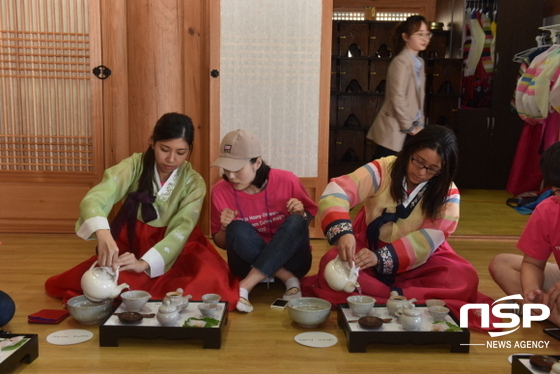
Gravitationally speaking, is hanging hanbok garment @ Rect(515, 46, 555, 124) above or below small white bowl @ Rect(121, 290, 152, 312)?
above

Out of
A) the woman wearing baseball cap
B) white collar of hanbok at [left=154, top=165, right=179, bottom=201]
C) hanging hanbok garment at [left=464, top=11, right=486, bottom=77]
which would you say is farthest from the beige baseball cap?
hanging hanbok garment at [left=464, top=11, right=486, bottom=77]

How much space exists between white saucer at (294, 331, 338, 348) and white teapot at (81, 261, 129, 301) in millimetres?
663

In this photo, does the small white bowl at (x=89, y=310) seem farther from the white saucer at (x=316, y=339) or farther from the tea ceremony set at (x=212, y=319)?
the white saucer at (x=316, y=339)

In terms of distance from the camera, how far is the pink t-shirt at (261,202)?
2670 millimetres

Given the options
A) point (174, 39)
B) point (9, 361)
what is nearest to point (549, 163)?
point (9, 361)

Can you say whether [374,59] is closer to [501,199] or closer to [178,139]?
[501,199]

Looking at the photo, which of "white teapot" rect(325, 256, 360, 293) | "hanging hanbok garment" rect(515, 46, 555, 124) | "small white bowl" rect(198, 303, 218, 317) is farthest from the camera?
"hanging hanbok garment" rect(515, 46, 555, 124)

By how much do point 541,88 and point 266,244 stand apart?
3303mm

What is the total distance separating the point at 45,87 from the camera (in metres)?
3.88

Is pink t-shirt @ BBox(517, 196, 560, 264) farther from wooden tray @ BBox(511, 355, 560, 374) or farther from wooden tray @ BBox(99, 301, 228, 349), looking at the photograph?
wooden tray @ BBox(99, 301, 228, 349)

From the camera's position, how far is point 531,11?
5.86 m

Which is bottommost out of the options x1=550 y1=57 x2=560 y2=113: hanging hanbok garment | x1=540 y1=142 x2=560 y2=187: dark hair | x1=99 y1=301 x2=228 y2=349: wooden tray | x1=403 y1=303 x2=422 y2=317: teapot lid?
x1=99 y1=301 x2=228 y2=349: wooden tray

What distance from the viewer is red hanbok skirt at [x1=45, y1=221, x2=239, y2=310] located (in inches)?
96.3

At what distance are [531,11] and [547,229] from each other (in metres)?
4.29
